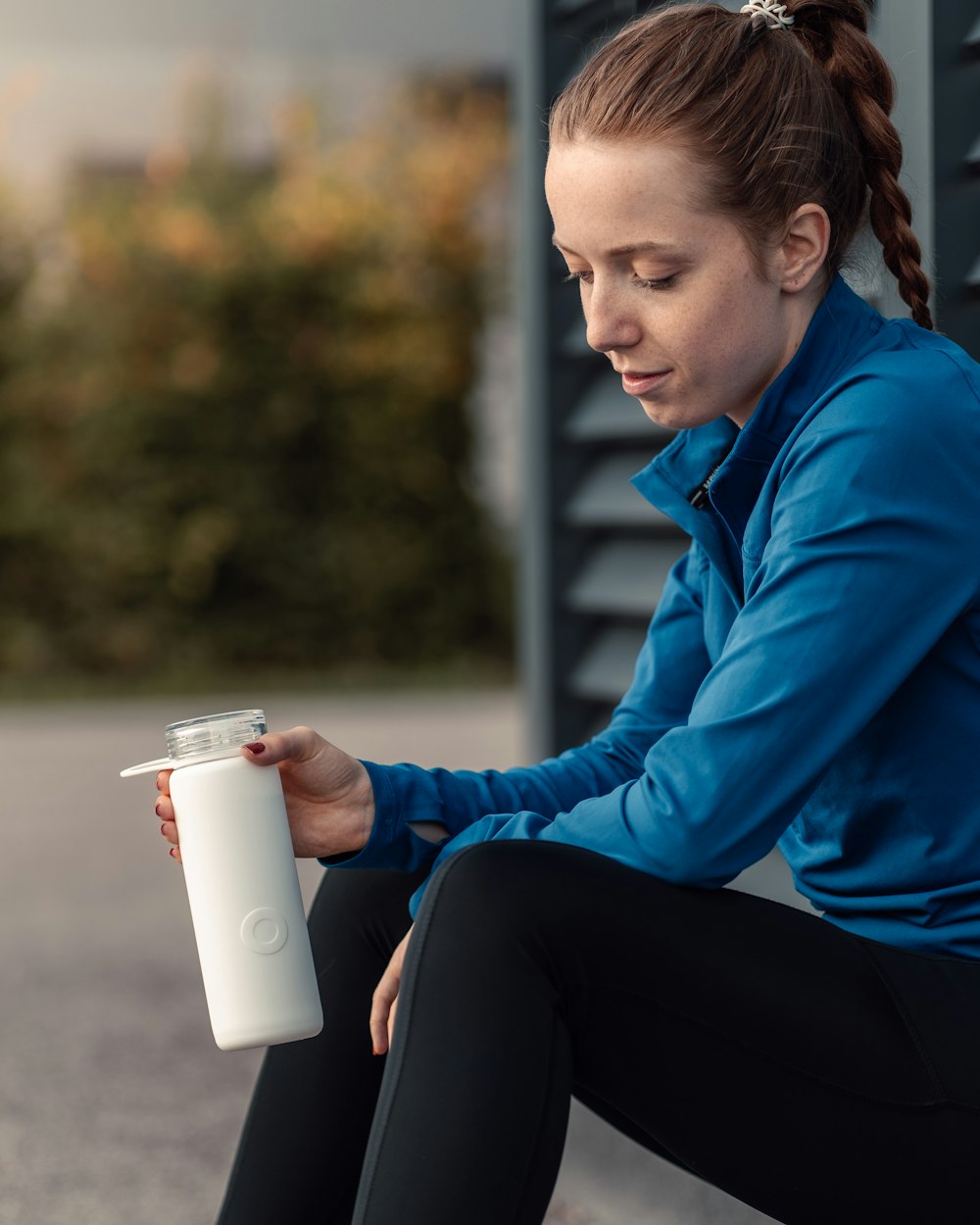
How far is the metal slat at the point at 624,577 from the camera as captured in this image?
253 cm

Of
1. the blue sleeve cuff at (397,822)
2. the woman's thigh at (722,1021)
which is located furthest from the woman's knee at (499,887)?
the blue sleeve cuff at (397,822)

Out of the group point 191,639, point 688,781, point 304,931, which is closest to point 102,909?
point 304,931

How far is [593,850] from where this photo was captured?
1.35 metres

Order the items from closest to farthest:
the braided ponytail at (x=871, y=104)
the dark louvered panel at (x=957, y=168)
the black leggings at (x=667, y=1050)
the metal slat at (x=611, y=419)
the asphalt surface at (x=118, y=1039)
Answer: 1. the black leggings at (x=667, y=1050)
2. the braided ponytail at (x=871, y=104)
3. the dark louvered panel at (x=957, y=168)
4. the asphalt surface at (x=118, y=1039)
5. the metal slat at (x=611, y=419)

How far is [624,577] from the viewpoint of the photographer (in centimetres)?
263

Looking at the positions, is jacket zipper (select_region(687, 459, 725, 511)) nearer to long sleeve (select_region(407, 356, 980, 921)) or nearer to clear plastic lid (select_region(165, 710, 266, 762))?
long sleeve (select_region(407, 356, 980, 921))

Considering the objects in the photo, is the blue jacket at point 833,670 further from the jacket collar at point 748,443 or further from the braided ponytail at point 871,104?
the braided ponytail at point 871,104

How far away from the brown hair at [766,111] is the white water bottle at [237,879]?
0.63 meters

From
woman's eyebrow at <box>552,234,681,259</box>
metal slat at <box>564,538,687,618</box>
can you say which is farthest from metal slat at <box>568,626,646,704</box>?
woman's eyebrow at <box>552,234,681,259</box>

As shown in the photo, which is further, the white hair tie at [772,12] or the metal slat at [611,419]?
the metal slat at [611,419]

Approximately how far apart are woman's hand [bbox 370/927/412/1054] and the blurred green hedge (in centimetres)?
695

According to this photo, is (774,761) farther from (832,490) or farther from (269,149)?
(269,149)

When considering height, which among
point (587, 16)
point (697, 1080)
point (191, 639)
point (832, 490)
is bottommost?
point (191, 639)

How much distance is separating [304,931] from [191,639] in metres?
7.18
